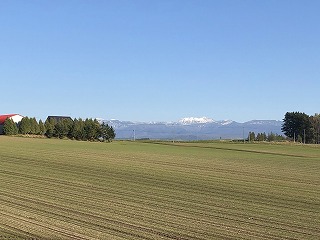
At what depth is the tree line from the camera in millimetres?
98938

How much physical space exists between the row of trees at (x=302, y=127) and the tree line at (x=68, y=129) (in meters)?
71.2

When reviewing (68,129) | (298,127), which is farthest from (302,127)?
(68,129)

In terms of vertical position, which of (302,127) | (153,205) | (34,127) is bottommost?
(153,205)

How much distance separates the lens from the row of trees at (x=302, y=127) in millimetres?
147875

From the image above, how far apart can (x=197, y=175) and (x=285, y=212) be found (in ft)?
45.5

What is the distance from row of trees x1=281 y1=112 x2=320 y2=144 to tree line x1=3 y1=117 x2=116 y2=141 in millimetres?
71205

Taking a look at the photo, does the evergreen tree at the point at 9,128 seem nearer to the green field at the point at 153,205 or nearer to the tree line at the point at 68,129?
the tree line at the point at 68,129

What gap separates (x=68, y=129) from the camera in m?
99.1

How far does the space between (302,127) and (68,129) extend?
274ft

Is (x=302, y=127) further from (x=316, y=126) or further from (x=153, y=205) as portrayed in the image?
(x=153, y=205)

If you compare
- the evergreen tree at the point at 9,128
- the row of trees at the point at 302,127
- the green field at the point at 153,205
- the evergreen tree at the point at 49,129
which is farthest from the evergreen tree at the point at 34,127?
the row of trees at the point at 302,127

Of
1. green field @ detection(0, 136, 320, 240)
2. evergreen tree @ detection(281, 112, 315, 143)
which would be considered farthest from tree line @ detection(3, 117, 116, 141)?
evergreen tree @ detection(281, 112, 315, 143)

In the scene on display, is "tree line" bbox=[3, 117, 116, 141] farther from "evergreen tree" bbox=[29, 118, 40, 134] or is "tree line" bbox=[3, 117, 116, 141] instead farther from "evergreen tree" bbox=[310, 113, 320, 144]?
"evergreen tree" bbox=[310, 113, 320, 144]

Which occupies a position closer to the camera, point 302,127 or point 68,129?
point 68,129
